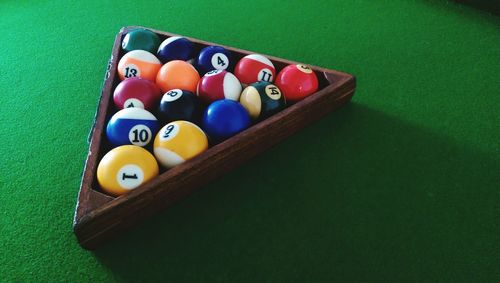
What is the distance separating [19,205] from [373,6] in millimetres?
2230

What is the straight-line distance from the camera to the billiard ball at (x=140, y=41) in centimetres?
178

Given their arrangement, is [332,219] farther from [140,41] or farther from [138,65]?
[140,41]

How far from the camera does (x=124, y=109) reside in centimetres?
145

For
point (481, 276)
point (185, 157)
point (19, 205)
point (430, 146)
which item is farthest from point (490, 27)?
point (19, 205)

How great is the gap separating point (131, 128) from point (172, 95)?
209 millimetres

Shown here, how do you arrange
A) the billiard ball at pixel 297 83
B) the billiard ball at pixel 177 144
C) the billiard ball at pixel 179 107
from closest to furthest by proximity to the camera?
1. the billiard ball at pixel 177 144
2. the billiard ball at pixel 179 107
3. the billiard ball at pixel 297 83

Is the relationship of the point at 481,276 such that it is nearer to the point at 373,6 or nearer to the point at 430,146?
the point at 430,146

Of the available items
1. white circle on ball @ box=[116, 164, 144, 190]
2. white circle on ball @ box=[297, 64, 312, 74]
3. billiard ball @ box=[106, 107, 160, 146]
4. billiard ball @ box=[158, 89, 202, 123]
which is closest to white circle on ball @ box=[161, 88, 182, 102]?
billiard ball @ box=[158, 89, 202, 123]

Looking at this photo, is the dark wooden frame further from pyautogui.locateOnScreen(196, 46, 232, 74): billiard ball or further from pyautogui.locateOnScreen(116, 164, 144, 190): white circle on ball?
Answer: pyautogui.locateOnScreen(196, 46, 232, 74): billiard ball

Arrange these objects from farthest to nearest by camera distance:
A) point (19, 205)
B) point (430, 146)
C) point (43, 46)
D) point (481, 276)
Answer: point (43, 46) → point (430, 146) → point (19, 205) → point (481, 276)

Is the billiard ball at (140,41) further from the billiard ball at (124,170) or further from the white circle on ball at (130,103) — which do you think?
the billiard ball at (124,170)

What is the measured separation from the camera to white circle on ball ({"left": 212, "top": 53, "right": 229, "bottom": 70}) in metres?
1.70

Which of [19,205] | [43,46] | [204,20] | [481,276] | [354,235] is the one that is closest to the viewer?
[481,276]

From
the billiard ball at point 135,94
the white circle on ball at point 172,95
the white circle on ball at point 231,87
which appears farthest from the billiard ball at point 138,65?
the white circle on ball at point 231,87
